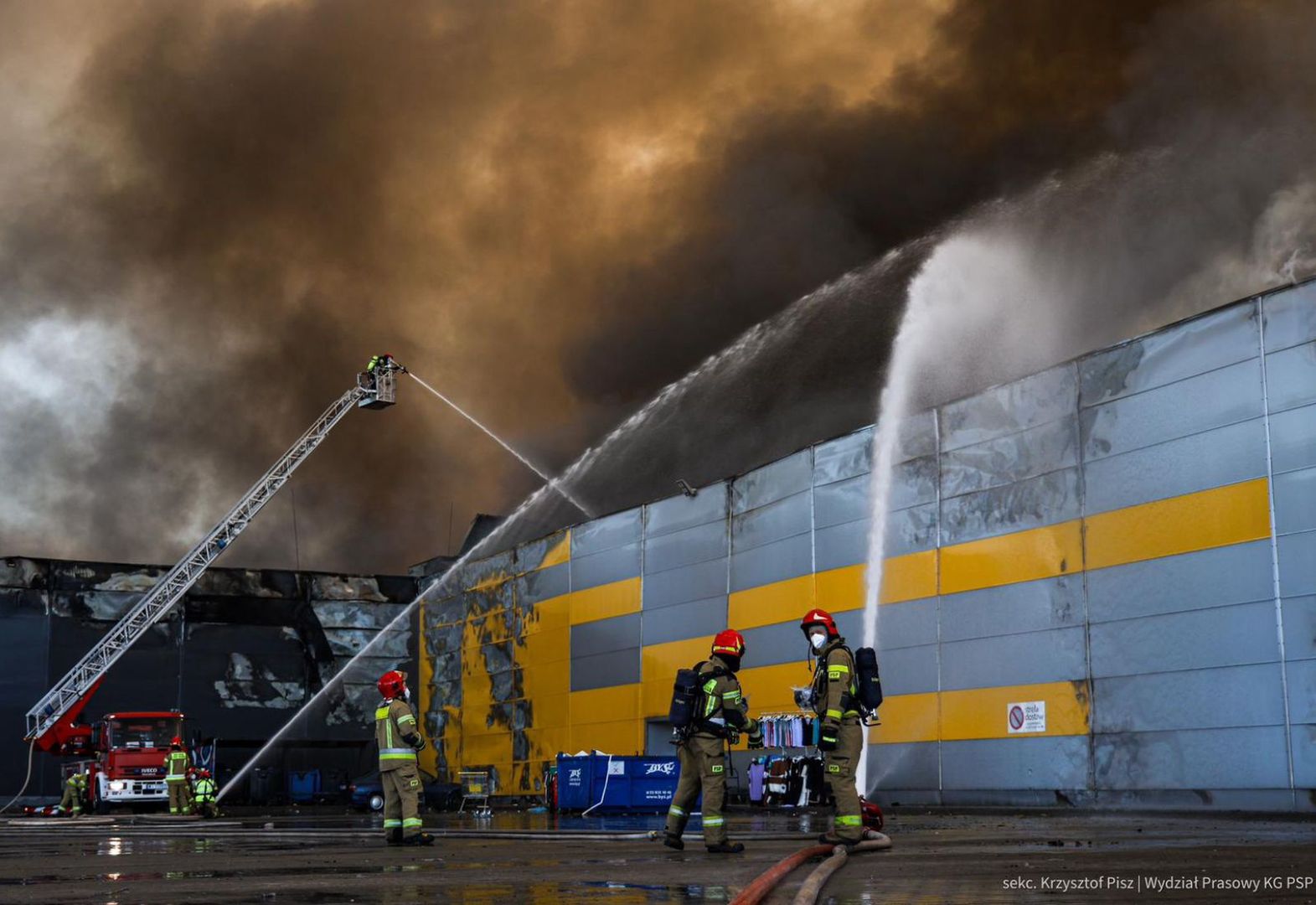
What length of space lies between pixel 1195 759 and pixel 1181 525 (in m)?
3.61

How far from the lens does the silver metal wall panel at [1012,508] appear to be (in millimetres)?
24359

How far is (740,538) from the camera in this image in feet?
107

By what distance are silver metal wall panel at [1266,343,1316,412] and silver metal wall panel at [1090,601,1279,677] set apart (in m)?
2.99

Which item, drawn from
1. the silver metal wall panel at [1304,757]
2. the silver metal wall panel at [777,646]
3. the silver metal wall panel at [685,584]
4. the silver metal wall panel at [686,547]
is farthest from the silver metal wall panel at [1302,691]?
the silver metal wall panel at [686,547]

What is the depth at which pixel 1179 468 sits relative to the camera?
73.5 ft

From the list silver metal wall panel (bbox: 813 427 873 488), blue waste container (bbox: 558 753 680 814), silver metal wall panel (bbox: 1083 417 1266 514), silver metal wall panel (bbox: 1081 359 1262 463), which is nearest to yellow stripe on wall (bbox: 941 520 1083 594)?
silver metal wall panel (bbox: 1083 417 1266 514)

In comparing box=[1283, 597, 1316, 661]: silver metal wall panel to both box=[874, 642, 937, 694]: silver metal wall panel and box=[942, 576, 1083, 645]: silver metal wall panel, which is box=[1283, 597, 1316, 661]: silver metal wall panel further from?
box=[874, 642, 937, 694]: silver metal wall panel

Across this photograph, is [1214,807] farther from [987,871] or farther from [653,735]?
[653,735]

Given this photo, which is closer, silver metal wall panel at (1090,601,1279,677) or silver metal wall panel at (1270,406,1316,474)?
silver metal wall panel at (1270,406,1316,474)

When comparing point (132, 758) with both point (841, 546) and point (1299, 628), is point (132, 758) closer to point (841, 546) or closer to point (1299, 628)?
point (841, 546)

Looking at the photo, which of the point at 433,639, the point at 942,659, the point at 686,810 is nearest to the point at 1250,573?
the point at 942,659

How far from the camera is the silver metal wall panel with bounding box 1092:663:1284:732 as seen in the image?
20.7 metres

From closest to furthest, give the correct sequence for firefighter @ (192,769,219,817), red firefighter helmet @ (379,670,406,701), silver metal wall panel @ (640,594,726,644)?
1. red firefighter helmet @ (379,670,406,701)
2. firefighter @ (192,769,219,817)
3. silver metal wall panel @ (640,594,726,644)

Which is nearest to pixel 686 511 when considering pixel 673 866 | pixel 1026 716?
pixel 1026 716
